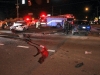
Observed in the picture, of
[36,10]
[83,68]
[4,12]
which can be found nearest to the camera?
[83,68]

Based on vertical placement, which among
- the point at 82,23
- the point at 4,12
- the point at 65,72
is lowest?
the point at 65,72

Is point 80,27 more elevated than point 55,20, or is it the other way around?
point 55,20

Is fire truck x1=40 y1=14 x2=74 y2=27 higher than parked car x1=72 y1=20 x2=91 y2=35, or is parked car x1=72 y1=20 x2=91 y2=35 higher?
fire truck x1=40 y1=14 x2=74 y2=27

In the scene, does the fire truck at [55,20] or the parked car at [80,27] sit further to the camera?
the fire truck at [55,20]

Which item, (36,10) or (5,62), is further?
(36,10)

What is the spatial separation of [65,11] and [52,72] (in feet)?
342

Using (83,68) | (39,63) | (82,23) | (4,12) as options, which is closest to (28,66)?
(39,63)

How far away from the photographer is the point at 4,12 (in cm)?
8138

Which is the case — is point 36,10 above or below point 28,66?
above

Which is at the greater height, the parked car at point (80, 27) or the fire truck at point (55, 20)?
the fire truck at point (55, 20)

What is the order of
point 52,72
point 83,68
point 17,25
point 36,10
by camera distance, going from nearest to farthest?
point 52,72 < point 83,68 < point 17,25 < point 36,10

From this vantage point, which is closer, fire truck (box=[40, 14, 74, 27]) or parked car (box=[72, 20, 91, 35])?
parked car (box=[72, 20, 91, 35])

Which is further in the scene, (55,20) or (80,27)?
(55,20)

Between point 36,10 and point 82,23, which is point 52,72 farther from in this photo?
point 36,10
